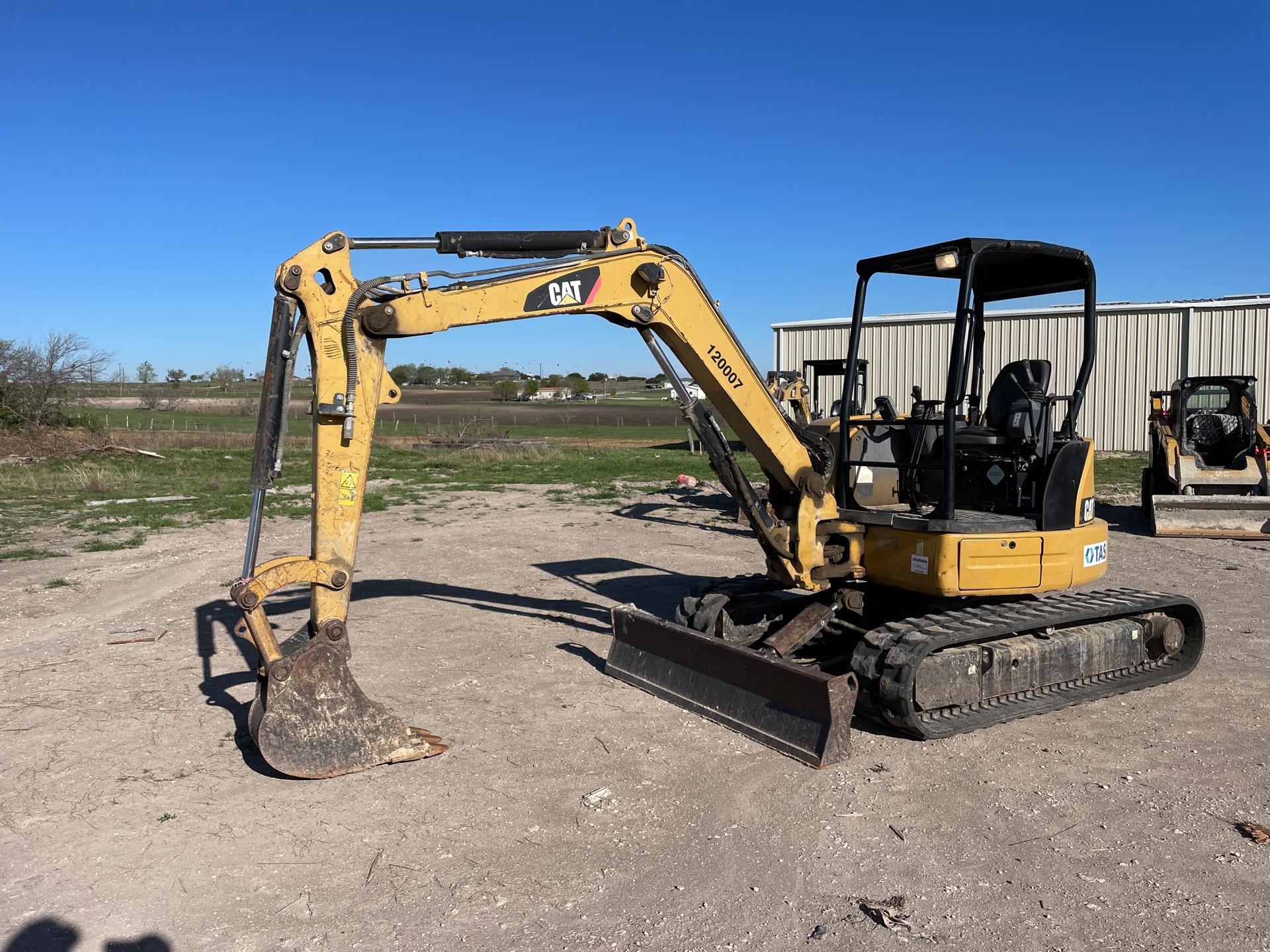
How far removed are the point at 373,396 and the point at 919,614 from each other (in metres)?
4.33

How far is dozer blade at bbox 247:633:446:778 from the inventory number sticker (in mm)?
797

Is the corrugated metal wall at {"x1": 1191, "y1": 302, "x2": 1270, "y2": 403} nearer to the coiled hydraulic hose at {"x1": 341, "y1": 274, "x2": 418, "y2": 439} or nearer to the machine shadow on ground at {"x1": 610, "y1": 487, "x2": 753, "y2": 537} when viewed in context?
the machine shadow on ground at {"x1": 610, "y1": 487, "x2": 753, "y2": 537}

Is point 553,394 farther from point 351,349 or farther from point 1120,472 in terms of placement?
point 351,349

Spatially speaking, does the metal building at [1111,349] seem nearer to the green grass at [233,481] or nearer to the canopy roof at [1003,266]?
the green grass at [233,481]

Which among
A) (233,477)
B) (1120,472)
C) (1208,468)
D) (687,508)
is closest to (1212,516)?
(1208,468)

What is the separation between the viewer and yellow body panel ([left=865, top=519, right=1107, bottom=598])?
6598 millimetres

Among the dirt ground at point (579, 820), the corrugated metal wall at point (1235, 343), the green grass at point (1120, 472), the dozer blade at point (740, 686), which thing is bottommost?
the dirt ground at point (579, 820)

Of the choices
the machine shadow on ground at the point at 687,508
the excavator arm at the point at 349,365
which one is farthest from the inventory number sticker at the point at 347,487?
the machine shadow on ground at the point at 687,508

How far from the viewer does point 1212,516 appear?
50.2 ft

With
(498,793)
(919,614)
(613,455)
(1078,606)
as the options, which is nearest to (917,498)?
(919,614)

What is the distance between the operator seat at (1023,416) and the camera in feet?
23.2

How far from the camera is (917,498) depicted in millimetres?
7703

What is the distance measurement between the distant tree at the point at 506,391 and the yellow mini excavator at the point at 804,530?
270 feet

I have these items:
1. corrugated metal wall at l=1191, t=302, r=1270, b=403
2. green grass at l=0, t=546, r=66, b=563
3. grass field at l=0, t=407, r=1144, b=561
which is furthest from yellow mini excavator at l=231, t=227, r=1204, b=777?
corrugated metal wall at l=1191, t=302, r=1270, b=403
